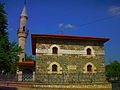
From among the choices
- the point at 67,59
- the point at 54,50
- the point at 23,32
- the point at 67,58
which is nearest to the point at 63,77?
the point at 67,59

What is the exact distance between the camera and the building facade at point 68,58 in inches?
623

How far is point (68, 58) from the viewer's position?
16.6 metres

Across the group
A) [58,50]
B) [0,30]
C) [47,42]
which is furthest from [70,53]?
[0,30]

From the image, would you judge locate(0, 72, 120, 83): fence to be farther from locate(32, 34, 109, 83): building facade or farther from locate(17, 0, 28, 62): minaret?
locate(17, 0, 28, 62): minaret

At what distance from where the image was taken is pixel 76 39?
17109mm

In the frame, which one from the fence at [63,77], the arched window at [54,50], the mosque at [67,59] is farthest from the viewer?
the arched window at [54,50]

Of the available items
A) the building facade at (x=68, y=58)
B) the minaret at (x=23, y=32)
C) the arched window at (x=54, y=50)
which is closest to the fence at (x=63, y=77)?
the building facade at (x=68, y=58)

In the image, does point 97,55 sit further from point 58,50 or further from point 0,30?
point 0,30

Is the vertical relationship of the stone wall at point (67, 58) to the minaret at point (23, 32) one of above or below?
below

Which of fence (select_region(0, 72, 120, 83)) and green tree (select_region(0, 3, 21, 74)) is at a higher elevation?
green tree (select_region(0, 3, 21, 74))

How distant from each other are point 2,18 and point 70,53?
25.4ft

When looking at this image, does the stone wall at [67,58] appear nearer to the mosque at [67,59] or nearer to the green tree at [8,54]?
the mosque at [67,59]

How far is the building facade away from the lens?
1582 centimetres

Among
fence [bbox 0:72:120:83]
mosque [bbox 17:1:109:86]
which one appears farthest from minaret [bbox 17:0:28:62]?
mosque [bbox 17:1:109:86]
